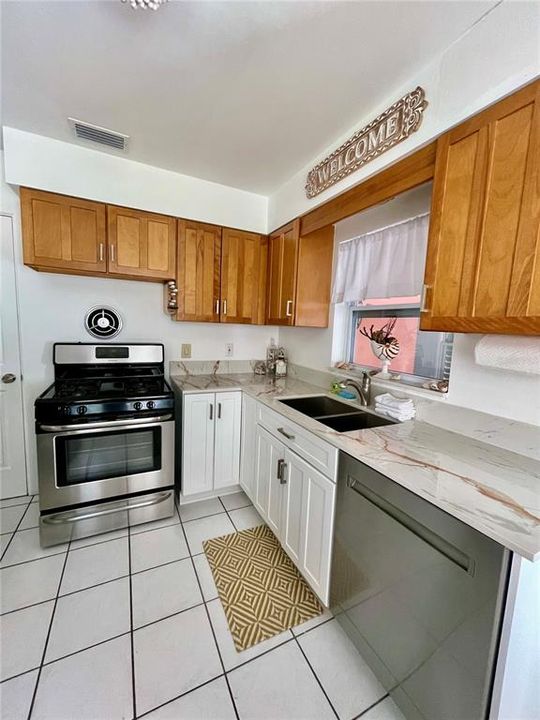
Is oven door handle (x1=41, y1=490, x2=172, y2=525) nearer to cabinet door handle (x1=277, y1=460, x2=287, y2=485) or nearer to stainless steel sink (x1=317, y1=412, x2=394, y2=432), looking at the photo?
cabinet door handle (x1=277, y1=460, x2=287, y2=485)

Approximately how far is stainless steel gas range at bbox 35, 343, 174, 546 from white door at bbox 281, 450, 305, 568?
865 mm

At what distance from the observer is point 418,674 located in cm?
97

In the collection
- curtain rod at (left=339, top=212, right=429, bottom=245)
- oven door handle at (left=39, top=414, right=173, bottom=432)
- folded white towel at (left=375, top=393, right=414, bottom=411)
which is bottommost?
oven door handle at (left=39, top=414, right=173, bottom=432)

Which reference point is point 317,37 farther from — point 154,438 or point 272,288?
point 154,438

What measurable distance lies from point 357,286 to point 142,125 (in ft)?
5.33

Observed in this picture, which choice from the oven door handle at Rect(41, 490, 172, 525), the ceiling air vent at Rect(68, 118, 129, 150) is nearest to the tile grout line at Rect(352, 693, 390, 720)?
the oven door handle at Rect(41, 490, 172, 525)

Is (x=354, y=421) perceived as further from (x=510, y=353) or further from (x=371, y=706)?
(x=371, y=706)

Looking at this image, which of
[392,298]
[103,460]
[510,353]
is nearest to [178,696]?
[103,460]

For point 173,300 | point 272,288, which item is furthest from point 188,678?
point 272,288

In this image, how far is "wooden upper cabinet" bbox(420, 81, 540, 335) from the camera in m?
0.93

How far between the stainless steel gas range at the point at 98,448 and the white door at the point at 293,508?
865 mm

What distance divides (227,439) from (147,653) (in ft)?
4.00

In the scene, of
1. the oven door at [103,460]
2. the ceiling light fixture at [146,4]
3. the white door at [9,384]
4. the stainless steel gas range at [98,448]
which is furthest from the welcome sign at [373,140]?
the white door at [9,384]

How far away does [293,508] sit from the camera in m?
1.63
